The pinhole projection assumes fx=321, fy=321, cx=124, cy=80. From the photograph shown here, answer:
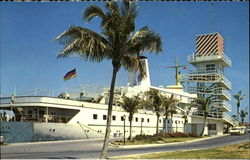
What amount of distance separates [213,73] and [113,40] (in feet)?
156

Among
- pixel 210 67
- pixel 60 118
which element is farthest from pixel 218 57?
pixel 60 118

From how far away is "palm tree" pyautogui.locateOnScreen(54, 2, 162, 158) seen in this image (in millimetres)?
14734

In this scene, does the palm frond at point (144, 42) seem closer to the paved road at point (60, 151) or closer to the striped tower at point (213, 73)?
the paved road at point (60, 151)

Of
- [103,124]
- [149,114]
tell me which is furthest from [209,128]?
[103,124]

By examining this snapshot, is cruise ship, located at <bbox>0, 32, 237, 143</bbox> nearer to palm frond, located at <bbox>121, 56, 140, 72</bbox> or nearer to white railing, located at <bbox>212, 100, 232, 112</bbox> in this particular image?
palm frond, located at <bbox>121, 56, 140, 72</bbox>

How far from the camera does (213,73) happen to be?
59.8 metres

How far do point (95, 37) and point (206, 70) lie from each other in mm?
49707

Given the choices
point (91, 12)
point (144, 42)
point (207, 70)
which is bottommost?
point (144, 42)

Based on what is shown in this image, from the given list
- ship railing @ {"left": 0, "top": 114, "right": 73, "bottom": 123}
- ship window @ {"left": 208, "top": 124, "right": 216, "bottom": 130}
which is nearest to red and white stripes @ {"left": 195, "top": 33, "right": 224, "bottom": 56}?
ship window @ {"left": 208, "top": 124, "right": 216, "bottom": 130}

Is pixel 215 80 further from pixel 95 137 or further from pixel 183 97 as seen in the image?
pixel 95 137

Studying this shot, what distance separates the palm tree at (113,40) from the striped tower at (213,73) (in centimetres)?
4564

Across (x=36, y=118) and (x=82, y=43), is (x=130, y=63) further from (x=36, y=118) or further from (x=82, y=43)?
(x=36, y=118)

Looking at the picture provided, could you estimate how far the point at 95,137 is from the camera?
3744 centimetres

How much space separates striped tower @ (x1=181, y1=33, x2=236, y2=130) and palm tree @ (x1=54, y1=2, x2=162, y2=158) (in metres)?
45.6
